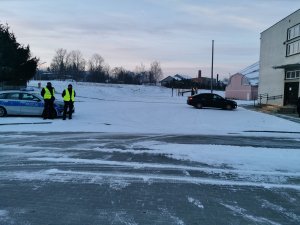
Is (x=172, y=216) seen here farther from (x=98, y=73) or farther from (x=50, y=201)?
(x=98, y=73)

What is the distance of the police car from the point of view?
64.2 feet

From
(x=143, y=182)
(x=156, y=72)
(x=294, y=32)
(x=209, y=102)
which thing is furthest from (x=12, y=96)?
(x=156, y=72)

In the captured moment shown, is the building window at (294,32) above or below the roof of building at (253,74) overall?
above

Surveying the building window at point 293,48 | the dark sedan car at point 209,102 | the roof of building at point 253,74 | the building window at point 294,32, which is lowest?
the dark sedan car at point 209,102

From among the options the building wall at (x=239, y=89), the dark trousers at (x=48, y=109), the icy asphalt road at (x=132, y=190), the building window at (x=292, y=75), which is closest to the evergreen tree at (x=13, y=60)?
the dark trousers at (x=48, y=109)

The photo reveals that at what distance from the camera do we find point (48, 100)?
19000 mm

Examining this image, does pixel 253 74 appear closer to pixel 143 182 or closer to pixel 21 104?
pixel 21 104

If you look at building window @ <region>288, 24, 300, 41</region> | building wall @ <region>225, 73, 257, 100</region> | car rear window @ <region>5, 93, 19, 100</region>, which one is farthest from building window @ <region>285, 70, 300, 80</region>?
building wall @ <region>225, 73, 257, 100</region>

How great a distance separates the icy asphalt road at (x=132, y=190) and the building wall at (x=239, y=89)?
2296 inches

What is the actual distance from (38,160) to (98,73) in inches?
4302

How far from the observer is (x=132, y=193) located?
6.54 meters

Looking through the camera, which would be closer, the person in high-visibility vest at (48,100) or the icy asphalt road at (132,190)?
the icy asphalt road at (132,190)

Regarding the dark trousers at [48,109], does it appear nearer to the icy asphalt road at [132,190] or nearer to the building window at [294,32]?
the icy asphalt road at [132,190]

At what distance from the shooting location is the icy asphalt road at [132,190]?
17.7 feet
